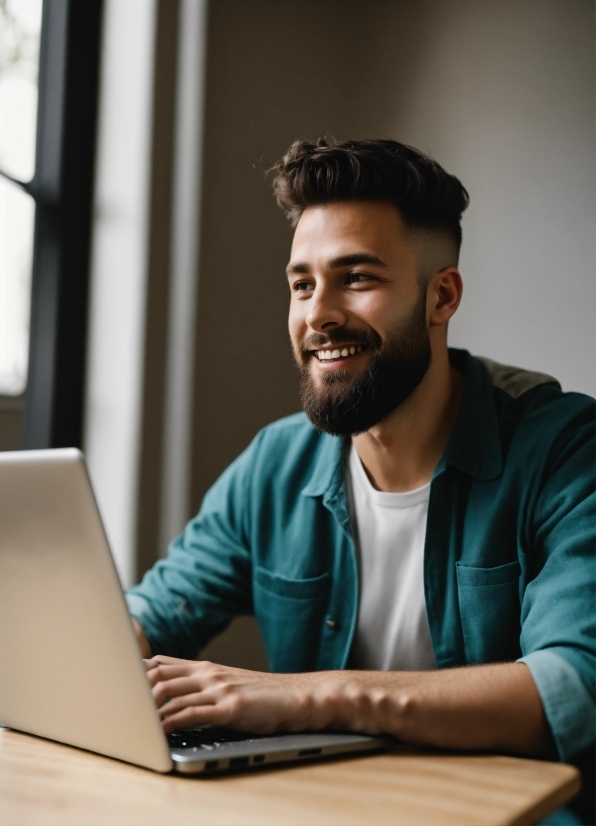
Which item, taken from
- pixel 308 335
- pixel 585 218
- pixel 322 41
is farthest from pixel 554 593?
pixel 322 41

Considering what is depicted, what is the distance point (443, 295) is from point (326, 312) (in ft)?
0.89

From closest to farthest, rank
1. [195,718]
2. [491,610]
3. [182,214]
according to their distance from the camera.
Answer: [195,718], [491,610], [182,214]

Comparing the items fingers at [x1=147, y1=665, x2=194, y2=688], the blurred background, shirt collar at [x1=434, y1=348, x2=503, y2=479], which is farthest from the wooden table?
the blurred background

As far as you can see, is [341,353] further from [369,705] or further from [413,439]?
[369,705]

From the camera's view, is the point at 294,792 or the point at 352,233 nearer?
the point at 294,792

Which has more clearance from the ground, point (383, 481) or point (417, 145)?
point (417, 145)

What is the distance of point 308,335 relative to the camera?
4.91ft

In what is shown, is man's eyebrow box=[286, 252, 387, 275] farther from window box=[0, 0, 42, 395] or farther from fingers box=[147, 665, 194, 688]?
window box=[0, 0, 42, 395]

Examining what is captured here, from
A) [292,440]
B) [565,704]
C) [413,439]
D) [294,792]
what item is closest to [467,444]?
[413,439]

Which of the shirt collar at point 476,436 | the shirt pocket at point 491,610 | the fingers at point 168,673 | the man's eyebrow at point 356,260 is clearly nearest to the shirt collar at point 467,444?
the shirt collar at point 476,436

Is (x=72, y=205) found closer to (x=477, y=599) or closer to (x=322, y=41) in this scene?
(x=322, y=41)

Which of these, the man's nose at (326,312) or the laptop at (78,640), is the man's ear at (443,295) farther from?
the laptop at (78,640)

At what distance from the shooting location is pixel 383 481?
58.6 inches

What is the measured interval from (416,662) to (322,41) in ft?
5.76
